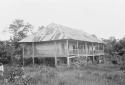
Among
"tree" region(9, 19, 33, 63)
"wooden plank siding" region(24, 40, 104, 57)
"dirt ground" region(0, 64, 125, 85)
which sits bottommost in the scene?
"dirt ground" region(0, 64, 125, 85)

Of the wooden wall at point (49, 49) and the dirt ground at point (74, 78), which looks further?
the wooden wall at point (49, 49)

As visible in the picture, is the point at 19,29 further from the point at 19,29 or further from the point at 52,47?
the point at 52,47

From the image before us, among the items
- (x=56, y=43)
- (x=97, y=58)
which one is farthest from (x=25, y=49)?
(x=97, y=58)

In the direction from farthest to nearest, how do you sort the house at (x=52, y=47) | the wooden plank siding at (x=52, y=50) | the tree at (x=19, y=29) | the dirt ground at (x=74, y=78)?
the tree at (x=19, y=29) → the wooden plank siding at (x=52, y=50) → the house at (x=52, y=47) → the dirt ground at (x=74, y=78)

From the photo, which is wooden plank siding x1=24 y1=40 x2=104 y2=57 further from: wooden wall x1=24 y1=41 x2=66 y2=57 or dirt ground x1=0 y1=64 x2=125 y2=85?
dirt ground x1=0 y1=64 x2=125 y2=85

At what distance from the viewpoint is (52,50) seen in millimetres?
23406

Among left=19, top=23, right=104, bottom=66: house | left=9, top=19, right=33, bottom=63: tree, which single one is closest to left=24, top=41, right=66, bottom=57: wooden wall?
left=19, top=23, right=104, bottom=66: house

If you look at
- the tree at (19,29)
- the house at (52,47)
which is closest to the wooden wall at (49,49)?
the house at (52,47)

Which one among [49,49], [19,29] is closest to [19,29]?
[19,29]

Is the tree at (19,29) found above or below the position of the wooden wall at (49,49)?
above

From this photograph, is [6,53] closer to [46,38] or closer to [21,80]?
[46,38]

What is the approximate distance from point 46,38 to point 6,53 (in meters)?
5.96

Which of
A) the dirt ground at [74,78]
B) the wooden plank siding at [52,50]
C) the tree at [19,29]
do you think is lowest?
the dirt ground at [74,78]

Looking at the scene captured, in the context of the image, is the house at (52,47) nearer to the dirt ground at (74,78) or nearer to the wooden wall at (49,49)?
the wooden wall at (49,49)
